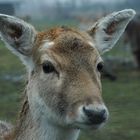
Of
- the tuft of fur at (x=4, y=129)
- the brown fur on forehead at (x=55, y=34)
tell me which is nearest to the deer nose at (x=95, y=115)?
the brown fur on forehead at (x=55, y=34)

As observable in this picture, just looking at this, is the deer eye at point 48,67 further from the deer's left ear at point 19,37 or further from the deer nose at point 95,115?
the deer nose at point 95,115

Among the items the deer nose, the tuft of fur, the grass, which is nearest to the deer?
the deer nose

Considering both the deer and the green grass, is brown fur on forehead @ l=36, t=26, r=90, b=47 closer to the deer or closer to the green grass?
the deer

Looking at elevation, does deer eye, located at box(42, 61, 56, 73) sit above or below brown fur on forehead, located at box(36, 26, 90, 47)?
below

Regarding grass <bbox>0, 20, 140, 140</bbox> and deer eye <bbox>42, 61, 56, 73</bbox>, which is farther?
grass <bbox>0, 20, 140, 140</bbox>

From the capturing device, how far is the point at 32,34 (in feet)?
22.8

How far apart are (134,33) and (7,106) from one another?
10.3 meters

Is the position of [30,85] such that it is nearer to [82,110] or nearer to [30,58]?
[30,58]

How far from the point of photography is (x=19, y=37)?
6.96 meters

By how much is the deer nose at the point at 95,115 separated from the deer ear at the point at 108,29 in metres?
1.33

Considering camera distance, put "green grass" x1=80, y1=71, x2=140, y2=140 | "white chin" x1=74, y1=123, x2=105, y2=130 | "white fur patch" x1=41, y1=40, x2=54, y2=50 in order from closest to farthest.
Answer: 1. "white chin" x1=74, y1=123, x2=105, y2=130
2. "white fur patch" x1=41, y1=40, x2=54, y2=50
3. "green grass" x1=80, y1=71, x2=140, y2=140

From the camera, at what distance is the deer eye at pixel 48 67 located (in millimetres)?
6517

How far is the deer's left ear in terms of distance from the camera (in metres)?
6.89

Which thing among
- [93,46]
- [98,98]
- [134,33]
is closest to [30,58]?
[93,46]
